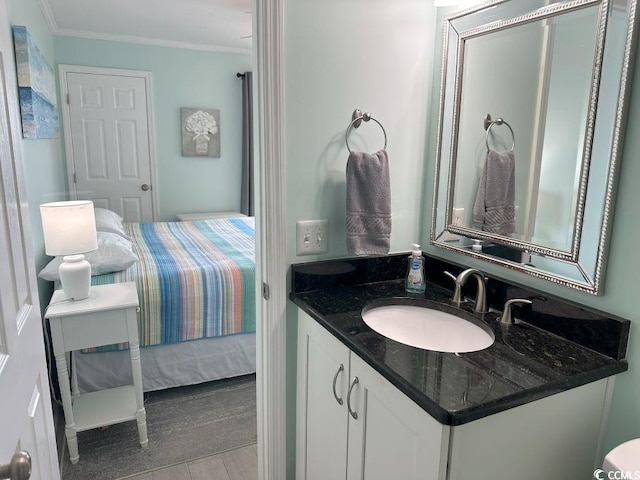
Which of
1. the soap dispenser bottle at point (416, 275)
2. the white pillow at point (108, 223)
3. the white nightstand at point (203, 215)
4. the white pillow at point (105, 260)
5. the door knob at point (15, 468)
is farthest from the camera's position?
the white nightstand at point (203, 215)

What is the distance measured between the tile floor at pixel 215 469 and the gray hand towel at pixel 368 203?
1170 mm

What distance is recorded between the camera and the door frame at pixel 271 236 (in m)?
1.31

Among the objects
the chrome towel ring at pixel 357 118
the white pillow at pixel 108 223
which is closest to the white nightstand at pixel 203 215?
the white pillow at pixel 108 223

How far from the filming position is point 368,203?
1431mm

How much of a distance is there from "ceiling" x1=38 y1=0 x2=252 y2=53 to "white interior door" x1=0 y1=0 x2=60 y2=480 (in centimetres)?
268

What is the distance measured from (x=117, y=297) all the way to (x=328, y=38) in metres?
1.50

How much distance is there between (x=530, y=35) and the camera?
122cm

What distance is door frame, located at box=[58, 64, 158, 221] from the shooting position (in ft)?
13.6

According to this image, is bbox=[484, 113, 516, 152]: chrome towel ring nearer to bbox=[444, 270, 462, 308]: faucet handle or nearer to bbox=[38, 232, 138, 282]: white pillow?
bbox=[444, 270, 462, 308]: faucet handle

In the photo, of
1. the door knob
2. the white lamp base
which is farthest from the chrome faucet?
the white lamp base

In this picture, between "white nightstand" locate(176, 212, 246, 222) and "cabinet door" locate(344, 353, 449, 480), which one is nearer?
"cabinet door" locate(344, 353, 449, 480)

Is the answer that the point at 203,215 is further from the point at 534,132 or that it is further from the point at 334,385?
the point at 534,132

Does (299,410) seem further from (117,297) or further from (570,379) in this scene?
(117,297)

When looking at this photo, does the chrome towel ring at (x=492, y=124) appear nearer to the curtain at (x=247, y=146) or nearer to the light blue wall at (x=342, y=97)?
the light blue wall at (x=342, y=97)
